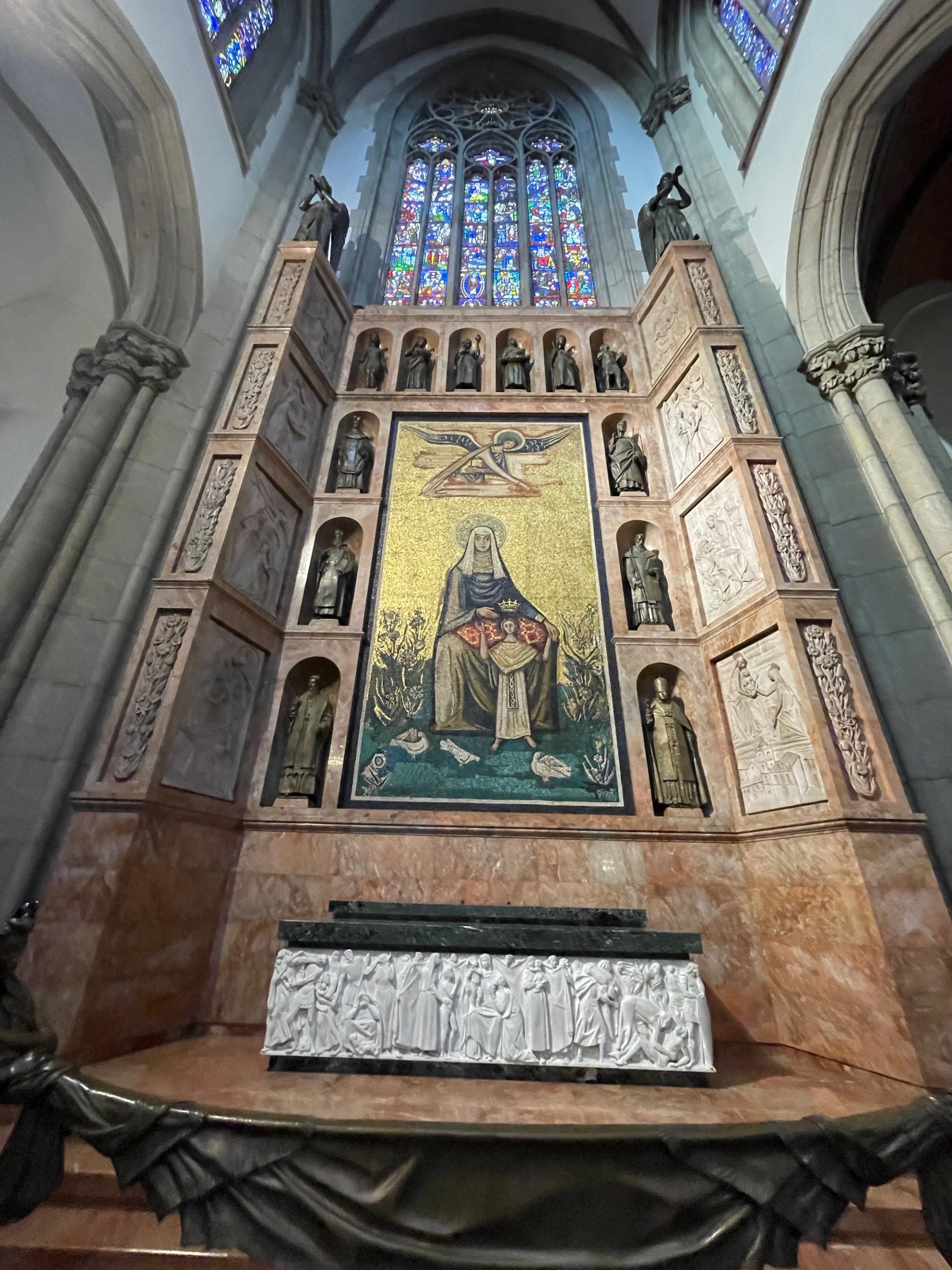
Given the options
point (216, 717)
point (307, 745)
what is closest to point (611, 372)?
point (307, 745)

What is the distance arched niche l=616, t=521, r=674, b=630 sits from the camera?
6.10 metres

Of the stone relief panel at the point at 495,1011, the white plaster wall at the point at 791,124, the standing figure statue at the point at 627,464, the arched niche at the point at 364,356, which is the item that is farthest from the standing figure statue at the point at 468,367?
the stone relief panel at the point at 495,1011

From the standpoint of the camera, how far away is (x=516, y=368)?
7.88 m

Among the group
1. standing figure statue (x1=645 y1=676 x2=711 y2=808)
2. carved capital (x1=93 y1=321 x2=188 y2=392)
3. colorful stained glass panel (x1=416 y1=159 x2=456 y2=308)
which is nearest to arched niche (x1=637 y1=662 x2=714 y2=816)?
standing figure statue (x1=645 y1=676 x2=711 y2=808)

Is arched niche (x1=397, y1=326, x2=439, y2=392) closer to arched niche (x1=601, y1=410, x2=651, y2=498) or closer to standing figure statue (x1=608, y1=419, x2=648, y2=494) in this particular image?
arched niche (x1=601, y1=410, x2=651, y2=498)

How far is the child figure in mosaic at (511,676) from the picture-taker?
5496 mm

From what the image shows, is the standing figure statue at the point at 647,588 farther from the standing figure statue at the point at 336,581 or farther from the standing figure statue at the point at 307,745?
the standing figure statue at the point at 307,745

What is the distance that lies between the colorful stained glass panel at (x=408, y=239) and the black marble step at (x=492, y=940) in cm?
940

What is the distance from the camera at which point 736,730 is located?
17.1ft

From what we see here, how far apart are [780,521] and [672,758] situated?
7.83 feet

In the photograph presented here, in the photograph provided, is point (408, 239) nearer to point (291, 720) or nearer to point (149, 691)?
point (291, 720)

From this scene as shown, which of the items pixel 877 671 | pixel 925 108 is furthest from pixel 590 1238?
pixel 925 108

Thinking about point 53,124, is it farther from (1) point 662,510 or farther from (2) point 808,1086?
(2) point 808,1086
